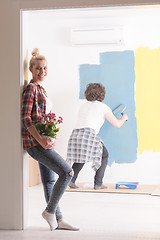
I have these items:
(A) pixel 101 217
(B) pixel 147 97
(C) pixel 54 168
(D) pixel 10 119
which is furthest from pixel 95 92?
(C) pixel 54 168

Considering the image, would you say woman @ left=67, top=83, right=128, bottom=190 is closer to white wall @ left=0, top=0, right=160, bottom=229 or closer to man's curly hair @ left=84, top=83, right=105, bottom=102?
man's curly hair @ left=84, top=83, right=105, bottom=102

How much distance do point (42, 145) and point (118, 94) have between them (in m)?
2.62

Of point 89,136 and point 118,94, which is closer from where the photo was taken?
point 89,136

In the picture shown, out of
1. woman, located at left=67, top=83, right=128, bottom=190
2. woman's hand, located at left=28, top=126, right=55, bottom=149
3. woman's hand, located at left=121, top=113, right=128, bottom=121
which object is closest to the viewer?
woman's hand, located at left=28, top=126, right=55, bottom=149

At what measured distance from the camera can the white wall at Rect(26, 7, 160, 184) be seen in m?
4.95

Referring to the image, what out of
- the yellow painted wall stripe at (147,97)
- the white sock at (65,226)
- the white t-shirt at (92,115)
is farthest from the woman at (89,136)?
the white sock at (65,226)

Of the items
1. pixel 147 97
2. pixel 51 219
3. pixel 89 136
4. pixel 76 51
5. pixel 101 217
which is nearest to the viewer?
pixel 51 219

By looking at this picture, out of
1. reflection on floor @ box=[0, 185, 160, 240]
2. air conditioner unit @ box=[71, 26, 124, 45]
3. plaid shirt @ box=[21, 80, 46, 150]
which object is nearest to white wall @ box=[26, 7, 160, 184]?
air conditioner unit @ box=[71, 26, 124, 45]

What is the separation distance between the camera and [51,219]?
268 centimetres

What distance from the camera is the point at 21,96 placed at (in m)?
2.77

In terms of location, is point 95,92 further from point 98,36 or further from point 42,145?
point 42,145

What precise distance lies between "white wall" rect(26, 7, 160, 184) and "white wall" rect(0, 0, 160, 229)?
2192 mm

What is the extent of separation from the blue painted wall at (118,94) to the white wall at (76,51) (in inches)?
3.7

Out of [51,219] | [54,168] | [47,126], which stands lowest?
[51,219]
